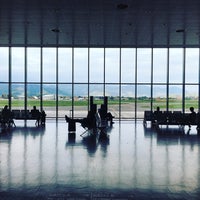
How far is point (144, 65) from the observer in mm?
16031

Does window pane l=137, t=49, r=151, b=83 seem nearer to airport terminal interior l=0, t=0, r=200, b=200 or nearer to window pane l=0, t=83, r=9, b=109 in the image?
airport terminal interior l=0, t=0, r=200, b=200

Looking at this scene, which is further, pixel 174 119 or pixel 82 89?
pixel 82 89

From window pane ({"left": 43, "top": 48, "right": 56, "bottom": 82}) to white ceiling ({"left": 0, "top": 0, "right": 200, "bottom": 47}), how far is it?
1302 millimetres

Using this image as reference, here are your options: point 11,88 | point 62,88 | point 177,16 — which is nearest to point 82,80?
point 62,88

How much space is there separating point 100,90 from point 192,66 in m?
6.08

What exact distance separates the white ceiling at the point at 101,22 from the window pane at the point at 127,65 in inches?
49.4

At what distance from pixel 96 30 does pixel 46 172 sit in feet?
24.7

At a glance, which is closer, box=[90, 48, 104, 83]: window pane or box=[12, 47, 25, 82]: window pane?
box=[90, 48, 104, 83]: window pane

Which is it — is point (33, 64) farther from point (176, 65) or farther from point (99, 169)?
point (99, 169)

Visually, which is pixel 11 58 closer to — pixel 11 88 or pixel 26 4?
pixel 11 88

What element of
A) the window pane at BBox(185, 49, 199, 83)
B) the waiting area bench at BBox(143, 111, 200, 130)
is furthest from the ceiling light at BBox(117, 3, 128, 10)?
the window pane at BBox(185, 49, 199, 83)

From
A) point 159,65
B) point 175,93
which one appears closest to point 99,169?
point 159,65

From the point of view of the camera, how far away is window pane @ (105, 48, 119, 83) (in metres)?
15.9

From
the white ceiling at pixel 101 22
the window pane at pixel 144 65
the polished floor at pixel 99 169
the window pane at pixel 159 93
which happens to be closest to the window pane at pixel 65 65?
the white ceiling at pixel 101 22
